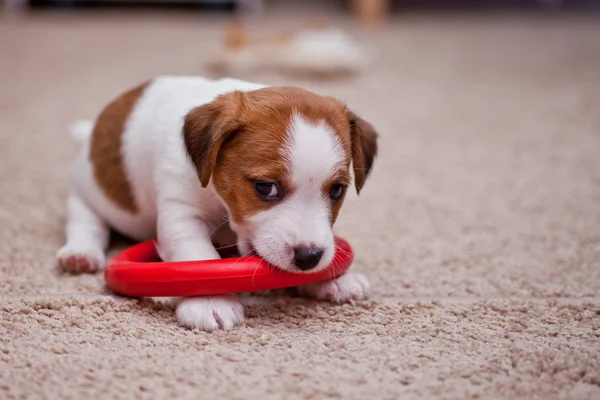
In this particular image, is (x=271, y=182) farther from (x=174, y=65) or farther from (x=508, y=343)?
(x=174, y=65)

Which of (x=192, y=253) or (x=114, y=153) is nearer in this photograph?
(x=192, y=253)

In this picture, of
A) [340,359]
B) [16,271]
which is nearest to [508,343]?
[340,359]

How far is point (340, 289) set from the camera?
198 cm

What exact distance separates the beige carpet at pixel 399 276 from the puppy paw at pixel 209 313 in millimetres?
36

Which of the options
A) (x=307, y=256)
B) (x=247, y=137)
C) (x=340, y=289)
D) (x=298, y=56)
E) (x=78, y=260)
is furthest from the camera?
(x=298, y=56)

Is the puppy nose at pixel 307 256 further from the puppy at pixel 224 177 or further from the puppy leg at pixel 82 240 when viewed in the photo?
the puppy leg at pixel 82 240

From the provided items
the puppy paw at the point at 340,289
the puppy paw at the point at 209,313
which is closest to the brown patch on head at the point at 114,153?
the puppy paw at the point at 209,313

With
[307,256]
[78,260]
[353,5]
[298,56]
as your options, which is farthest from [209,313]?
[353,5]

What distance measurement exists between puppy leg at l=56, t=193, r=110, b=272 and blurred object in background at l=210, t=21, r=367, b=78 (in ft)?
8.84

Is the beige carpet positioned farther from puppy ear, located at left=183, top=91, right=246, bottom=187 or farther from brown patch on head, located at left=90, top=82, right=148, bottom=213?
puppy ear, located at left=183, top=91, right=246, bottom=187

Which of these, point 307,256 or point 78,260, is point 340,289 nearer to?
point 307,256

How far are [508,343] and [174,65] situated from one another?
13.4ft

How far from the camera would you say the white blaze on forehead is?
1.75 metres

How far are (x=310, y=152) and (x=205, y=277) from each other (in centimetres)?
42
